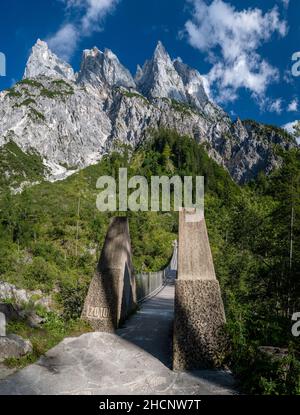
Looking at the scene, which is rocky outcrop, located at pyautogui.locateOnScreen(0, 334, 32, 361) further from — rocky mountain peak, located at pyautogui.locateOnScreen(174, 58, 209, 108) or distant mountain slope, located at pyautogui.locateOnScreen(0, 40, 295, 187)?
rocky mountain peak, located at pyautogui.locateOnScreen(174, 58, 209, 108)

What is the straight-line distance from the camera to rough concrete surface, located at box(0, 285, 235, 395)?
462cm

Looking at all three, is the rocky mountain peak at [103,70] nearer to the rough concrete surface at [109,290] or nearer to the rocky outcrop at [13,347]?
the rough concrete surface at [109,290]

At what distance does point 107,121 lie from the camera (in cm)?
13275

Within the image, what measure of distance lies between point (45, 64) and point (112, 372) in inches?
7187

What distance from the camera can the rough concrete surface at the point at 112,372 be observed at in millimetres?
4625

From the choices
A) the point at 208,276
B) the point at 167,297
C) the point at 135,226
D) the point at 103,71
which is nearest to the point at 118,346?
the point at 208,276

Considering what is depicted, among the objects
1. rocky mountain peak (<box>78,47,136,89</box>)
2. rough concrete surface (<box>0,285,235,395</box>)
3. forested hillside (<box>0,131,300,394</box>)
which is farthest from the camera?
rocky mountain peak (<box>78,47,136,89</box>)

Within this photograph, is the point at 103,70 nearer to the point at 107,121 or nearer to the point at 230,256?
the point at 107,121

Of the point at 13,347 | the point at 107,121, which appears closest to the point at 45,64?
the point at 107,121

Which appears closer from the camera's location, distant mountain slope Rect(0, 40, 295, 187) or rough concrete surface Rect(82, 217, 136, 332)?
rough concrete surface Rect(82, 217, 136, 332)

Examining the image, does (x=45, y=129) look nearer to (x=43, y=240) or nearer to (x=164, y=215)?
(x=164, y=215)

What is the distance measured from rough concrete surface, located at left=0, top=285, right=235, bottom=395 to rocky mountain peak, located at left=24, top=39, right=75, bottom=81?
169 meters

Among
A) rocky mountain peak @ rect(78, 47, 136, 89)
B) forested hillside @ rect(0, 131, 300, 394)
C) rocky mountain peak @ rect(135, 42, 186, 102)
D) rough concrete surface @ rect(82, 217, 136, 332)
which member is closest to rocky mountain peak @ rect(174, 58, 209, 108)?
rocky mountain peak @ rect(135, 42, 186, 102)

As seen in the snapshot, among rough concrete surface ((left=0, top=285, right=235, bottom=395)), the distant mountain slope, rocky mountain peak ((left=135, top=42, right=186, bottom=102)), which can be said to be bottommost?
rough concrete surface ((left=0, top=285, right=235, bottom=395))
